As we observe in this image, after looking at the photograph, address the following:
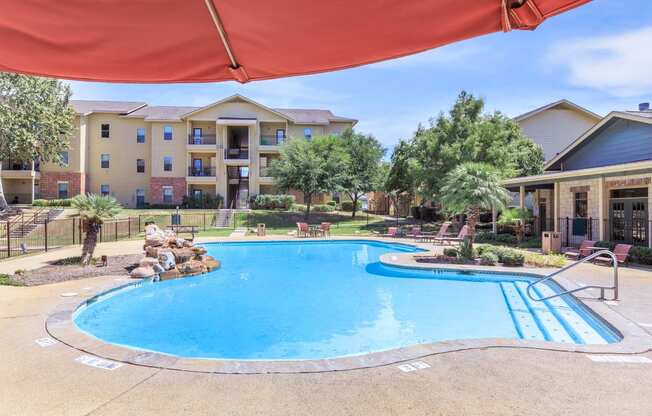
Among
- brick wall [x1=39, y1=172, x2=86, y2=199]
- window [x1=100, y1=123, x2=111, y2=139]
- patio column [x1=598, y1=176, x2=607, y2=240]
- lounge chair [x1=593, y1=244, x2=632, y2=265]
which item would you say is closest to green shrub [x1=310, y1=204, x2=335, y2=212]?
window [x1=100, y1=123, x2=111, y2=139]

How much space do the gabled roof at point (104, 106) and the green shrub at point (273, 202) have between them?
50.7 ft

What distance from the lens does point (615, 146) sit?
18.0 metres

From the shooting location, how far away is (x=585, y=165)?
788 inches

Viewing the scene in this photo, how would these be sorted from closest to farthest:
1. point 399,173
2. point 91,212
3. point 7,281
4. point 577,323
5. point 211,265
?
point 577,323 < point 7,281 < point 91,212 < point 211,265 < point 399,173

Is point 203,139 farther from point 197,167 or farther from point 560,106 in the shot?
point 560,106

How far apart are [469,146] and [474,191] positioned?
39.0 ft

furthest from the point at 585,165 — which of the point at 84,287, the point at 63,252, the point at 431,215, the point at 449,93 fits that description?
the point at 63,252

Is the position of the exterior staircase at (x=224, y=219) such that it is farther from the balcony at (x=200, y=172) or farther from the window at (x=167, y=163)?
the window at (x=167, y=163)

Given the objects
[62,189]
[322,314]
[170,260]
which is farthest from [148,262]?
[62,189]

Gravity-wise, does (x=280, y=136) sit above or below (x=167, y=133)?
below

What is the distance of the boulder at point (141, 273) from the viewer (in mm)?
11805

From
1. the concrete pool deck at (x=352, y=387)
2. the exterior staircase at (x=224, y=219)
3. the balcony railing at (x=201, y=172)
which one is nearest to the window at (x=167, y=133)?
the balcony railing at (x=201, y=172)

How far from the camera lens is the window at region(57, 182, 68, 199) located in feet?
122

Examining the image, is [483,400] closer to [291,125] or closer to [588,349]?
[588,349]
